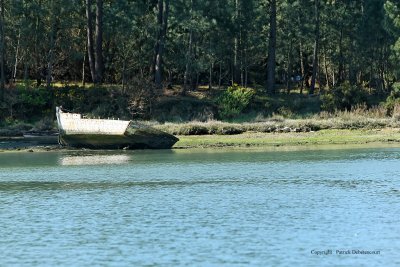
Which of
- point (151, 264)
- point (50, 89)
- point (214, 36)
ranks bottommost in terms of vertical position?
point (151, 264)

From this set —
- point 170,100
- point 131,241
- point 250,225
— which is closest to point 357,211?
point 250,225

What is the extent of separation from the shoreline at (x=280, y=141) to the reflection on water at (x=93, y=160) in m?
5.38

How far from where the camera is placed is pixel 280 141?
207 ft

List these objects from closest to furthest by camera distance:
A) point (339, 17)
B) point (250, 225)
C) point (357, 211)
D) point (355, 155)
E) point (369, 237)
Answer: point (369, 237)
point (250, 225)
point (357, 211)
point (355, 155)
point (339, 17)

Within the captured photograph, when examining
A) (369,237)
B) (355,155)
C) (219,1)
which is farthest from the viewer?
(219,1)

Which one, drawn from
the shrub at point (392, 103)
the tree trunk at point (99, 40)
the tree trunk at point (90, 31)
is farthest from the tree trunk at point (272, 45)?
the tree trunk at point (90, 31)

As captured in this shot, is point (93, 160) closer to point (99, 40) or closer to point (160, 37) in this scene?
point (99, 40)

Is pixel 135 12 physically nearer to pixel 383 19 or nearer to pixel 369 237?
pixel 383 19

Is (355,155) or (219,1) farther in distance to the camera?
(219,1)

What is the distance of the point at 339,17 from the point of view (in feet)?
289

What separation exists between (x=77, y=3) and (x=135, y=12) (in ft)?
19.4

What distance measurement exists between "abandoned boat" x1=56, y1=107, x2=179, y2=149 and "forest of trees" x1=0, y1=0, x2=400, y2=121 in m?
18.9

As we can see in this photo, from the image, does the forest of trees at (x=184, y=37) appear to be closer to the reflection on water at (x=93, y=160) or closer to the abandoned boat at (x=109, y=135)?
the abandoned boat at (x=109, y=135)

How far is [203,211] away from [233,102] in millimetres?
48750
